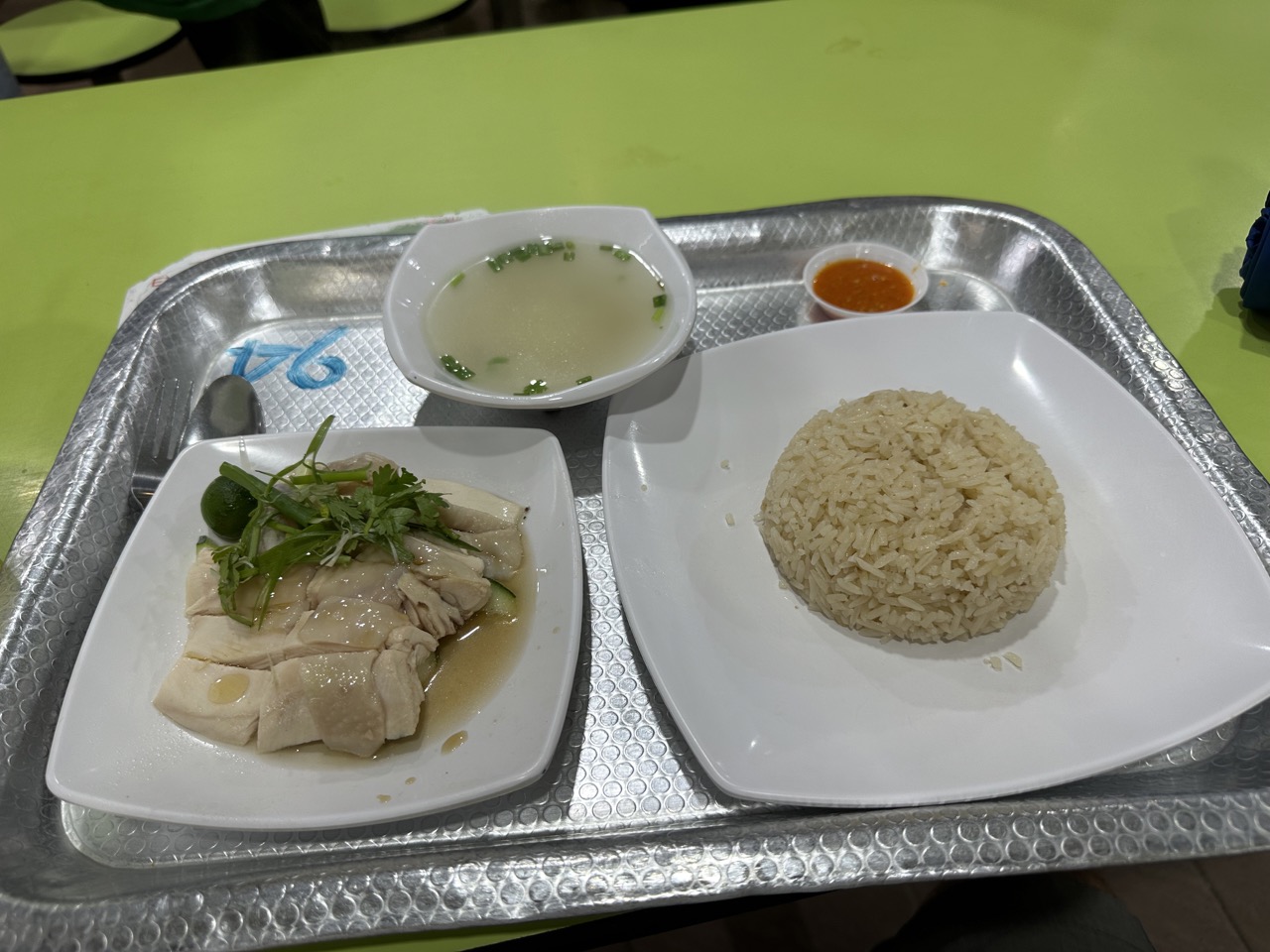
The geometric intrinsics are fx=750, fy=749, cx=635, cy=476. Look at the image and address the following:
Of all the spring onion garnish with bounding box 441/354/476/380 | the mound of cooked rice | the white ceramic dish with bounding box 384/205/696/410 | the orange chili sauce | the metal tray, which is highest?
the white ceramic dish with bounding box 384/205/696/410

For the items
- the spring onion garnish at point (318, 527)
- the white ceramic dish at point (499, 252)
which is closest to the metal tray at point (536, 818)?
the white ceramic dish at point (499, 252)

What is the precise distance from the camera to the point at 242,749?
1506 millimetres

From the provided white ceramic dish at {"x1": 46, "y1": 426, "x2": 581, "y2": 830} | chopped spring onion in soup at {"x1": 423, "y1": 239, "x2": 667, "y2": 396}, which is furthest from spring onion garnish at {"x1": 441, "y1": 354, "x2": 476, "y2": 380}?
white ceramic dish at {"x1": 46, "y1": 426, "x2": 581, "y2": 830}

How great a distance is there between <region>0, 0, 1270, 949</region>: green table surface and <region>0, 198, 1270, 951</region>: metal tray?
14.1 inches

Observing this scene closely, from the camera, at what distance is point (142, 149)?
3.08 metres

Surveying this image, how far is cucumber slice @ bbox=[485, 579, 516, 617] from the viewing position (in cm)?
170

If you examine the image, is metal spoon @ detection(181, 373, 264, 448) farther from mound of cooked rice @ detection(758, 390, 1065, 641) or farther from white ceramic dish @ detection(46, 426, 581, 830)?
mound of cooked rice @ detection(758, 390, 1065, 641)

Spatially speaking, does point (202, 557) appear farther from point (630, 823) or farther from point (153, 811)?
point (630, 823)

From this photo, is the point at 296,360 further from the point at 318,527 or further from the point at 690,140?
the point at 690,140

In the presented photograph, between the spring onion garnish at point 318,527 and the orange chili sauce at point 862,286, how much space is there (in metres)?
1.34

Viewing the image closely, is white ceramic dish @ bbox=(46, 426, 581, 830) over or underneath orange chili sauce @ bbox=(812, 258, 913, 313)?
underneath

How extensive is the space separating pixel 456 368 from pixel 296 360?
683 millimetres

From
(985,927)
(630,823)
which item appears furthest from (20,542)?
(985,927)

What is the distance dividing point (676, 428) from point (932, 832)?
103 cm
